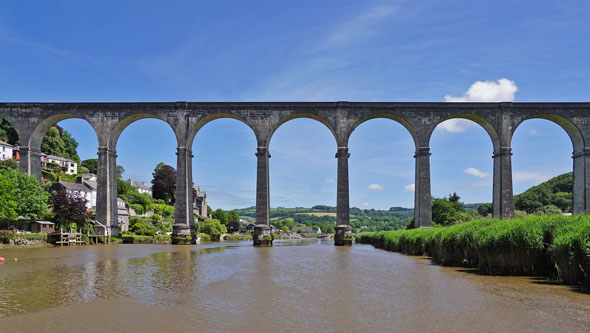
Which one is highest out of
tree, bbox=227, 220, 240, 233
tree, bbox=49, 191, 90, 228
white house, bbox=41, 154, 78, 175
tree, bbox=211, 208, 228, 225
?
white house, bbox=41, 154, 78, 175

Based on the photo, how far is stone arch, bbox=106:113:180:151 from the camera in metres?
34.8

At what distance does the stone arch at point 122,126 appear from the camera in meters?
34.8

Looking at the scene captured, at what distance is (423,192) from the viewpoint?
33.4 m

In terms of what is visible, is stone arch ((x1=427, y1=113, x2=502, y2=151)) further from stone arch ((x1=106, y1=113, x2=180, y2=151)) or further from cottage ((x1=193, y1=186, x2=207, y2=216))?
cottage ((x1=193, y1=186, x2=207, y2=216))

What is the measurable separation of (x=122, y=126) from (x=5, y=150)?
44.8 meters

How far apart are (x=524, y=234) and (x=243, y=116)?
25287mm

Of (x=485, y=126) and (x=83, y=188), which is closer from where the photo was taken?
(x=485, y=126)

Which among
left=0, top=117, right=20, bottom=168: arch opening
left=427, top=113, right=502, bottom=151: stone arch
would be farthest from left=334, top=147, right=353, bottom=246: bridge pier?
left=0, top=117, right=20, bottom=168: arch opening

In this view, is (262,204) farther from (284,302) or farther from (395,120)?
(284,302)

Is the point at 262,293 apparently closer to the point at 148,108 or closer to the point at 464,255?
the point at 464,255

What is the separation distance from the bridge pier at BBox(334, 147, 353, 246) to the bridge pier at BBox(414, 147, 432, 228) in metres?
5.53

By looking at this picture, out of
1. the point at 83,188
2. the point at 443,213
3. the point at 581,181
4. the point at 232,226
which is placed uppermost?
the point at 581,181

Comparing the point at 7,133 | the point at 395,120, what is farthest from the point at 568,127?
the point at 7,133

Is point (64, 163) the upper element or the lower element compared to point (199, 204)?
upper
